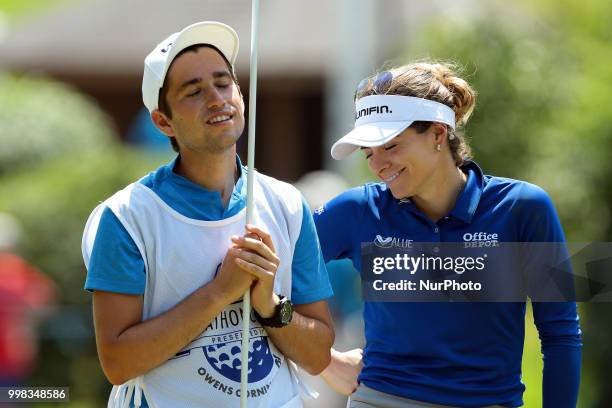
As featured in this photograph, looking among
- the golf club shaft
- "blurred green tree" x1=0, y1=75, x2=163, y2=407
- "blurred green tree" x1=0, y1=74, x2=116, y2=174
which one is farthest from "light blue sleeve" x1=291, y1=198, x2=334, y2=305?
"blurred green tree" x1=0, y1=74, x2=116, y2=174

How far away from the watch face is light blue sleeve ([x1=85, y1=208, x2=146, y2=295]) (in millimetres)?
434

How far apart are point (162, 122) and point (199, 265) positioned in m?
0.49

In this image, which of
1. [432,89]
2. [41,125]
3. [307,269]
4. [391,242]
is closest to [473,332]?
[391,242]

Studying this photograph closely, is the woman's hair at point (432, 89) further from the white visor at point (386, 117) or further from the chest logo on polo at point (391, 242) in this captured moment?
the chest logo on polo at point (391, 242)

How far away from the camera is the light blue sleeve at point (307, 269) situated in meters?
3.82

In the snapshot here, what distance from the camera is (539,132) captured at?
10484 millimetres

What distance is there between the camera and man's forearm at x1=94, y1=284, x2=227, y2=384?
3.44 meters

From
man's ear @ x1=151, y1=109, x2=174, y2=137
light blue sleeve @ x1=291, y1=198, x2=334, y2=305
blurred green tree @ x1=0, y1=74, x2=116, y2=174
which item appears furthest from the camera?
blurred green tree @ x1=0, y1=74, x2=116, y2=174

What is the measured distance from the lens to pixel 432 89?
13.8 feet

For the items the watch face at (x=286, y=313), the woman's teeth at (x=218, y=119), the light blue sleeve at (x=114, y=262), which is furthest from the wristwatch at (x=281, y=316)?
the woman's teeth at (x=218, y=119)

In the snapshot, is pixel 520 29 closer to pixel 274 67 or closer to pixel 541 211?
pixel 274 67

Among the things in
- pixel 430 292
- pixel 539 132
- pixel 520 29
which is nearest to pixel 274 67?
pixel 520 29

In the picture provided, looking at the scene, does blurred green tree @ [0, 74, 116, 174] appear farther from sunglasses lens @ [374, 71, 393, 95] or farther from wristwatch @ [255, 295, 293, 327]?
wristwatch @ [255, 295, 293, 327]

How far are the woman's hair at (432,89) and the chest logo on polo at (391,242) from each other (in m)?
0.36
